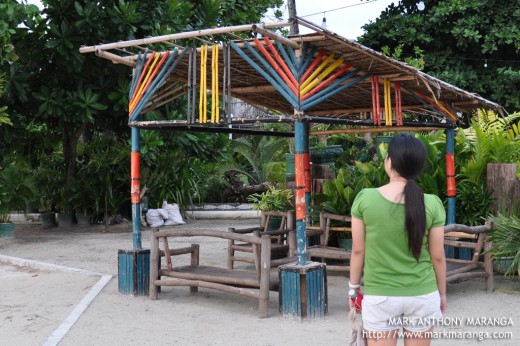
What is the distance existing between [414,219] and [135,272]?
16.4 ft

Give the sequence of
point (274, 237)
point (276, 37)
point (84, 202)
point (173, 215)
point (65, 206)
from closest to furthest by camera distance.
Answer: point (276, 37) < point (274, 237) < point (84, 202) < point (65, 206) < point (173, 215)

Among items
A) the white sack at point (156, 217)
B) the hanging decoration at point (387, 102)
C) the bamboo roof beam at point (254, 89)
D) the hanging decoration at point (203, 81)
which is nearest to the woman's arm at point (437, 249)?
the hanging decoration at point (203, 81)

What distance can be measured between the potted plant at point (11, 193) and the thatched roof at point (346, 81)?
5298 millimetres

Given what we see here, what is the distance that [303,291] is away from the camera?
6355mm

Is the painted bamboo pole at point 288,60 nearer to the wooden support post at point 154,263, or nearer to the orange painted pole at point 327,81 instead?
the orange painted pole at point 327,81

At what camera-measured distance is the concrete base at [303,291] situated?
6.34m

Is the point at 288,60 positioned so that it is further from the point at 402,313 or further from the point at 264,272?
the point at 402,313

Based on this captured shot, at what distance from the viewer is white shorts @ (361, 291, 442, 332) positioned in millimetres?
3254

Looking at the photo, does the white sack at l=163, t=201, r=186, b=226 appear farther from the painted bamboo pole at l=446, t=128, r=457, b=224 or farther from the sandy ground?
the painted bamboo pole at l=446, t=128, r=457, b=224

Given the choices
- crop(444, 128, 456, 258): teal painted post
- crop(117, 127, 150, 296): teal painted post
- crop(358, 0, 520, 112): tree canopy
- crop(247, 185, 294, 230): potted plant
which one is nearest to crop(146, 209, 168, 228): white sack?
crop(247, 185, 294, 230): potted plant

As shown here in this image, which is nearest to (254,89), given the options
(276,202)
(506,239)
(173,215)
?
(276,202)

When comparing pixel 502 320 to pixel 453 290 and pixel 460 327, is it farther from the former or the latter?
pixel 453 290

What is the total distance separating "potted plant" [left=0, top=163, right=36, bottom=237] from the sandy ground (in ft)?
9.58

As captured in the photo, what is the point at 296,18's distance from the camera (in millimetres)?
6156
